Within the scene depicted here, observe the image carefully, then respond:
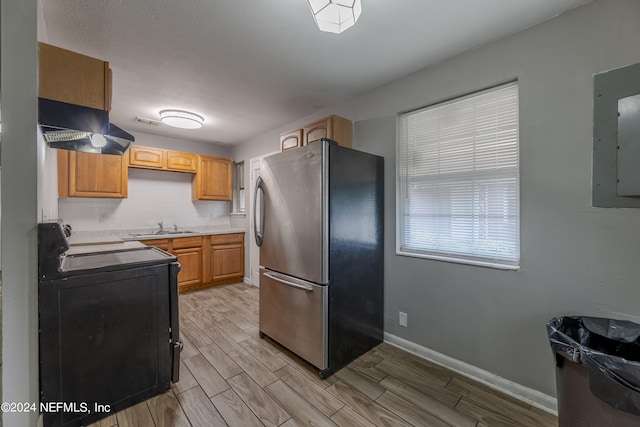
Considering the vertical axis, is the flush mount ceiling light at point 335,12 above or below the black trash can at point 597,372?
above

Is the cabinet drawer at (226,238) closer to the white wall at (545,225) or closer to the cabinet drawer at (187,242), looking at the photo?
the cabinet drawer at (187,242)

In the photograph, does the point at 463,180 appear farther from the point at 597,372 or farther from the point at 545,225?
the point at 597,372

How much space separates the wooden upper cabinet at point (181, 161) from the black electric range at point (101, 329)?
260 cm

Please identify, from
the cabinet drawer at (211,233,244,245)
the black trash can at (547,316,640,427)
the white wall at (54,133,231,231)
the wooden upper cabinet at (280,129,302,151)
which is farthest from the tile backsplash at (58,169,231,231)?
the black trash can at (547,316,640,427)

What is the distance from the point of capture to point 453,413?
1.61m

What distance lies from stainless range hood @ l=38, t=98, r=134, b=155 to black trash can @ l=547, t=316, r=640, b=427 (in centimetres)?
286

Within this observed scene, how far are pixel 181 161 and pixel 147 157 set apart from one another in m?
0.47

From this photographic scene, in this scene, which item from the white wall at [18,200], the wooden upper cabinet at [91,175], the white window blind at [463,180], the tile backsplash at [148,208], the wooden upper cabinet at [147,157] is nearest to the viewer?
the white wall at [18,200]

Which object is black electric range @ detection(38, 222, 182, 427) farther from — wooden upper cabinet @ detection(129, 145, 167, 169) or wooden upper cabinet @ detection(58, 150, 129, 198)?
wooden upper cabinet @ detection(129, 145, 167, 169)

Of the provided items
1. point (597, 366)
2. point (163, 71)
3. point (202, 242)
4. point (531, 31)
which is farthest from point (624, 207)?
point (202, 242)

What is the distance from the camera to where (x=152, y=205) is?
168 inches

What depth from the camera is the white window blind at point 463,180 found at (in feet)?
6.04

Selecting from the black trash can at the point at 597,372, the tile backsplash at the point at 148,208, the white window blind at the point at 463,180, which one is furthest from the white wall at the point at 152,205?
the black trash can at the point at 597,372

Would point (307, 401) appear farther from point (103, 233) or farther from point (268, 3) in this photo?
point (103, 233)
